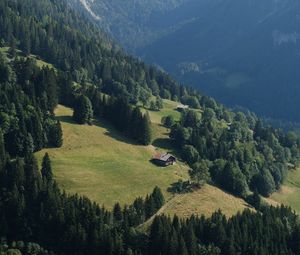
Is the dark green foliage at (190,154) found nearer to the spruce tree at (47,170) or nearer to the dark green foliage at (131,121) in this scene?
the dark green foliage at (131,121)

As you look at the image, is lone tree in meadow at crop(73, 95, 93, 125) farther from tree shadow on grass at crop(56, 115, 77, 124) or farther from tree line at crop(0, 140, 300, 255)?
tree line at crop(0, 140, 300, 255)

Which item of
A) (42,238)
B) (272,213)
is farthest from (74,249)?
(272,213)

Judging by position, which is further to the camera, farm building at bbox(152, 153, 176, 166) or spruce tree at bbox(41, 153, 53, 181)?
farm building at bbox(152, 153, 176, 166)

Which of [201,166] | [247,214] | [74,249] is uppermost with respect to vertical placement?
[201,166]

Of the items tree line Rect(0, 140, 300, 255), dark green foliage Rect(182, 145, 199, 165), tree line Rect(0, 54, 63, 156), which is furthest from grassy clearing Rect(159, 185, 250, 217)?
tree line Rect(0, 54, 63, 156)

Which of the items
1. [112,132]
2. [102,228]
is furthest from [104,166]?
[102,228]

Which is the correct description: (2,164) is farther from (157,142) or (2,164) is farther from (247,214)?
(157,142)
